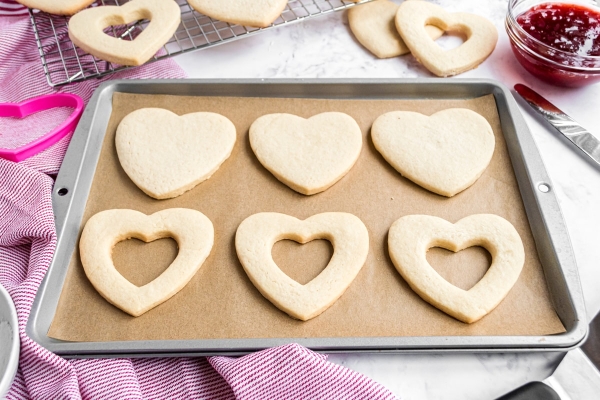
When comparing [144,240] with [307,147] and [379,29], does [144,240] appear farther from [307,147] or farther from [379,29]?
[379,29]

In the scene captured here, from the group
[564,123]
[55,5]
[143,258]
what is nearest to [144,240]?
[143,258]

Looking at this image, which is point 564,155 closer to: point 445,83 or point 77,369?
point 445,83

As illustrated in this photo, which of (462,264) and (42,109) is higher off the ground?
(42,109)

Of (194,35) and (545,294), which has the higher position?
(194,35)

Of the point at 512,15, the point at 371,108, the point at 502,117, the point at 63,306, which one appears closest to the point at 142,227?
the point at 63,306

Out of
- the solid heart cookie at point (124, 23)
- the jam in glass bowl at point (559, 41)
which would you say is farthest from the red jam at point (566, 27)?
the solid heart cookie at point (124, 23)

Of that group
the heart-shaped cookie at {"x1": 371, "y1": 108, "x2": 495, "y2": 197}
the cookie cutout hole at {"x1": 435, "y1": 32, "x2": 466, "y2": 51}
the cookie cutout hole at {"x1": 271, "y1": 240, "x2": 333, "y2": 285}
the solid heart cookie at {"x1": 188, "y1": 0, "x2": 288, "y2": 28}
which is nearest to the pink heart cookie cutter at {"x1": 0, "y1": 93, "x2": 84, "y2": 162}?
the solid heart cookie at {"x1": 188, "y1": 0, "x2": 288, "y2": 28}

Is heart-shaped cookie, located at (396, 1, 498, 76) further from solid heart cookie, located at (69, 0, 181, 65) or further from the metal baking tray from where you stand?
solid heart cookie, located at (69, 0, 181, 65)
